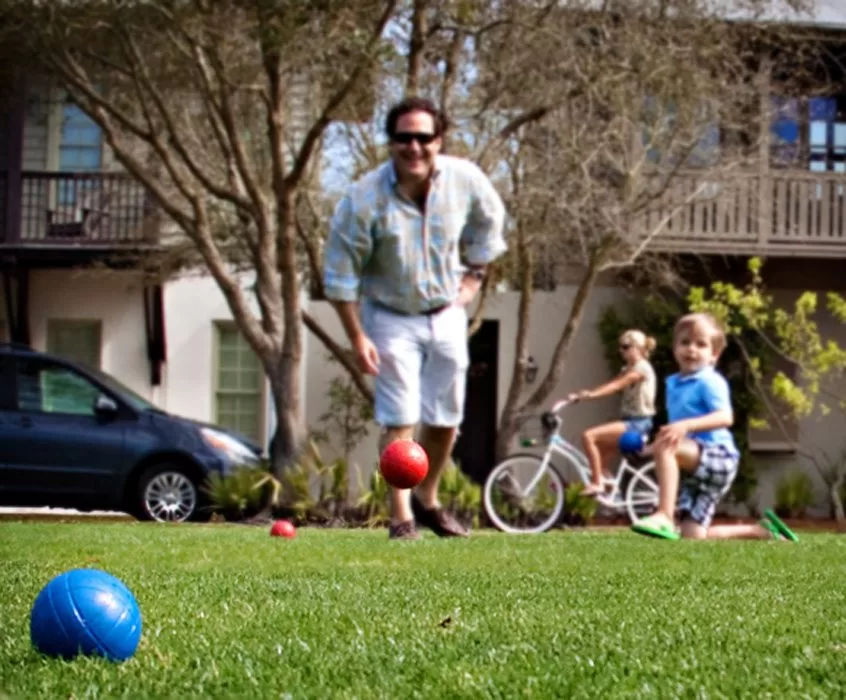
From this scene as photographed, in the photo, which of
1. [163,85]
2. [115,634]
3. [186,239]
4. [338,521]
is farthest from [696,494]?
[186,239]

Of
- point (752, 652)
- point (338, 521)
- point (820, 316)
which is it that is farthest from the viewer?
point (820, 316)

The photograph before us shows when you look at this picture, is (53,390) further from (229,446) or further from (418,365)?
(418,365)

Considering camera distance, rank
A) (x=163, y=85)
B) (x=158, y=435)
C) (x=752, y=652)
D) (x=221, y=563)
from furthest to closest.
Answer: (x=163, y=85) → (x=158, y=435) → (x=221, y=563) → (x=752, y=652)

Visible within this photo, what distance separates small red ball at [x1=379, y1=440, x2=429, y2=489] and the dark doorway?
1461 centimetres

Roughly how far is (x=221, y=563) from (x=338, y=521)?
4.66 meters

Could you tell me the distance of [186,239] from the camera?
17.7 meters

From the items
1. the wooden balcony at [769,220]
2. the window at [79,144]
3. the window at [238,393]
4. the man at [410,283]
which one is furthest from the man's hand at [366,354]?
the window at [79,144]

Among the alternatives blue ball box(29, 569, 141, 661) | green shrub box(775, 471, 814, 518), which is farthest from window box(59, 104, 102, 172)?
blue ball box(29, 569, 141, 661)

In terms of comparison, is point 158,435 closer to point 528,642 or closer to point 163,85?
point 163,85

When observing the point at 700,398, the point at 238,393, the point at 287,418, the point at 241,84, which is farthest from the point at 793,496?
the point at 700,398

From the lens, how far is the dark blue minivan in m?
11.7

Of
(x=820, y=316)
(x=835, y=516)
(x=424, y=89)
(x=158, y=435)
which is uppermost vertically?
(x=424, y=89)

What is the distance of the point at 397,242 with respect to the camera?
7070 mm

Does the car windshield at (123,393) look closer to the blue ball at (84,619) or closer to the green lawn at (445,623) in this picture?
the green lawn at (445,623)
